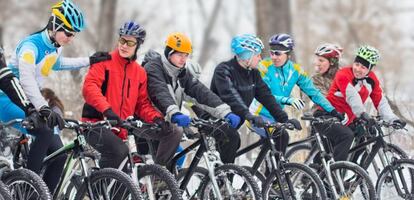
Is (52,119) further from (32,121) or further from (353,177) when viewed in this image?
(353,177)

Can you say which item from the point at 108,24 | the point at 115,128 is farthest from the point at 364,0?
the point at 115,128

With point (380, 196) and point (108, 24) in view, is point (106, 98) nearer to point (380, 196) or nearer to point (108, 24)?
point (380, 196)

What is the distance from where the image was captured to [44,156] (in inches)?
328

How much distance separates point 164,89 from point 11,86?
1.54 m

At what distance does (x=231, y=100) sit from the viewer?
31.3 feet

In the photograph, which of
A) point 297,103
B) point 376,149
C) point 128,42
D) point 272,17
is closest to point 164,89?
point 128,42

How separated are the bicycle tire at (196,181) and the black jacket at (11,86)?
175cm

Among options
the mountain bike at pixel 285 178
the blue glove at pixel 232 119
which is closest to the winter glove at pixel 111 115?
the blue glove at pixel 232 119

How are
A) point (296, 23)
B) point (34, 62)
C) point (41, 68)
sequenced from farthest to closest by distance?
point (296, 23)
point (41, 68)
point (34, 62)

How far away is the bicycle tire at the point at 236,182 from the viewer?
877cm

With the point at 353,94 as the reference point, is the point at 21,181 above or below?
below

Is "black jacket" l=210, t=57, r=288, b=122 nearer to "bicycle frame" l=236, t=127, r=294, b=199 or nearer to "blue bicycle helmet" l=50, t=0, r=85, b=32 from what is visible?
"bicycle frame" l=236, t=127, r=294, b=199

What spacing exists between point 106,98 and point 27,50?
0.82m

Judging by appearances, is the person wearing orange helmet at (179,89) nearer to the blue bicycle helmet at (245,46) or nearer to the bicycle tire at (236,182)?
the bicycle tire at (236,182)
